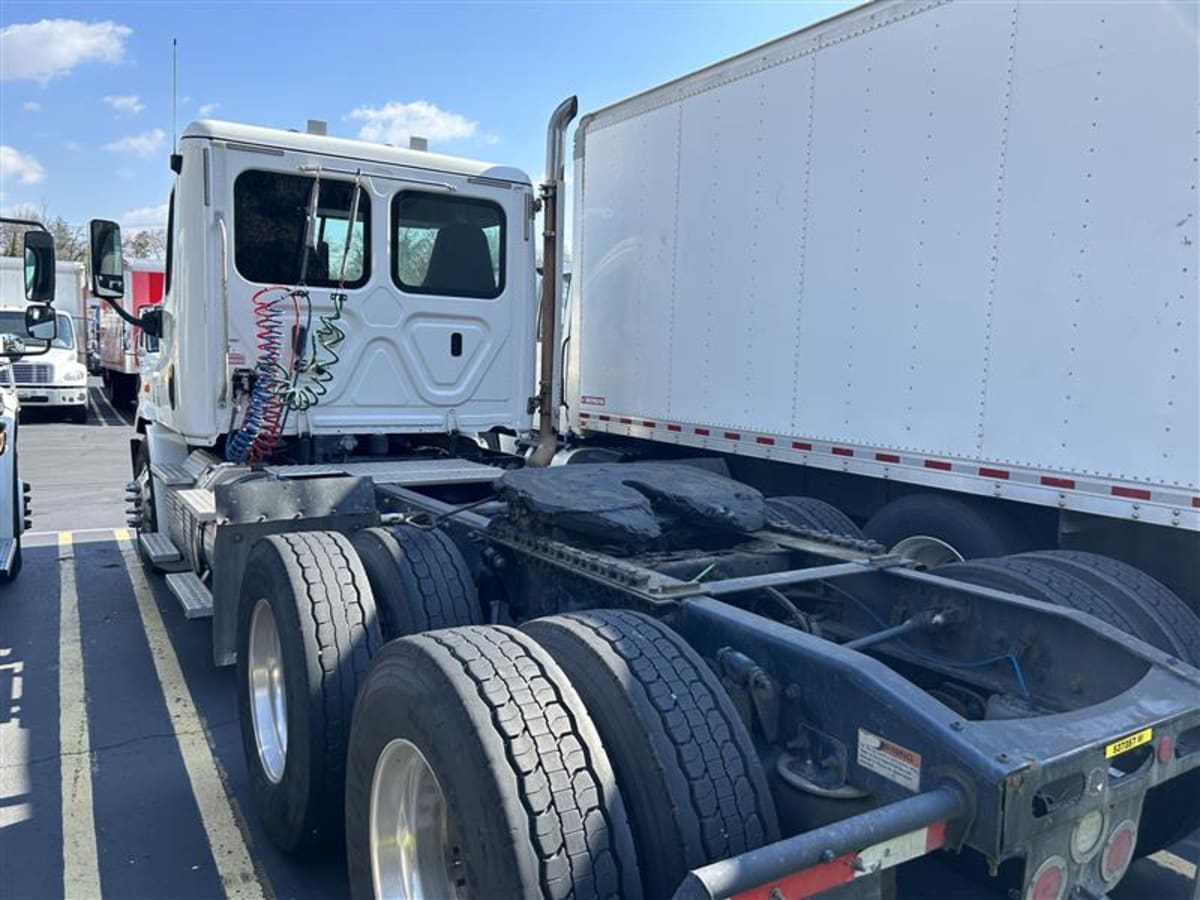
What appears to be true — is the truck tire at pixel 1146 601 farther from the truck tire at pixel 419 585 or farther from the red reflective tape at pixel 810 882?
the truck tire at pixel 419 585

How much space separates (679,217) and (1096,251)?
10.7 ft

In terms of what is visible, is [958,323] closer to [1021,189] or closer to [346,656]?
[1021,189]

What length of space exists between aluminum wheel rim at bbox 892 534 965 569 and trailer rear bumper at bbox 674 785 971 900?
3.63 metres

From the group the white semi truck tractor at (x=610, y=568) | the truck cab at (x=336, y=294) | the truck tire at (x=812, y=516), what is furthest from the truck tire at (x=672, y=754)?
the truck cab at (x=336, y=294)

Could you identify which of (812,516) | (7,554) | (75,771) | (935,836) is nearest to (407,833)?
(935,836)

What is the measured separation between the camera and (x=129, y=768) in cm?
439

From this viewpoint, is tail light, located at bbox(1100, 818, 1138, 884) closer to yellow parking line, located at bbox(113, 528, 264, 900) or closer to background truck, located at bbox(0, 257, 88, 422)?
yellow parking line, located at bbox(113, 528, 264, 900)

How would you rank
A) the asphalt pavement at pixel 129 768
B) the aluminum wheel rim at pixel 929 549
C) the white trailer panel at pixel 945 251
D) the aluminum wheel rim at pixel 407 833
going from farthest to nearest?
Result: the aluminum wheel rim at pixel 929 549
the white trailer panel at pixel 945 251
the asphalt pavement at pixel 129 768
the aluminum wheel rim at pixel 407 833

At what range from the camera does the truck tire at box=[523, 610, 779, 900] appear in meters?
2.21

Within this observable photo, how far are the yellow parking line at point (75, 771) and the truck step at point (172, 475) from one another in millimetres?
1144

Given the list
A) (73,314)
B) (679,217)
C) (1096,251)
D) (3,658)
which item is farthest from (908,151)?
(73,314)

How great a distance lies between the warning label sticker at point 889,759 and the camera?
217 cm

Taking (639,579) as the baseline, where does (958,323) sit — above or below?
above

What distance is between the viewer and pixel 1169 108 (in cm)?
427
